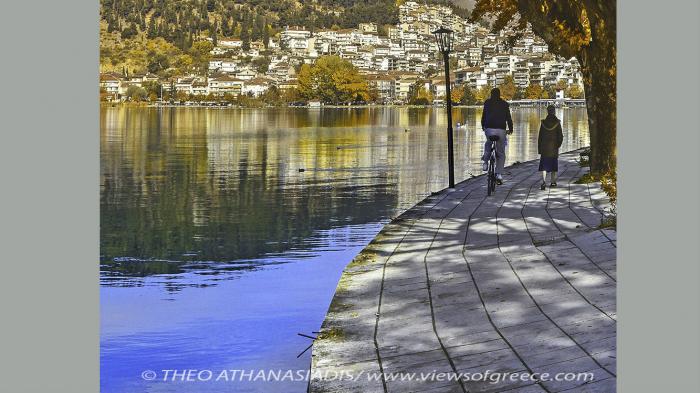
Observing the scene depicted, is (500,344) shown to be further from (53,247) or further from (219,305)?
(219,305)

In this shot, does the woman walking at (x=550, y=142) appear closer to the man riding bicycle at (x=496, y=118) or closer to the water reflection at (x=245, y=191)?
the man riding bicycle at (x=496, y=118)

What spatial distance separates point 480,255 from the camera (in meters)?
10.3

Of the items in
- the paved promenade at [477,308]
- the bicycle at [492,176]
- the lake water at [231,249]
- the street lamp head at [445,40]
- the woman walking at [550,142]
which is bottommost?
the lake water at [231,249]

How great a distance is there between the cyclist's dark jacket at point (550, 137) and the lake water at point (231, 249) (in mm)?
3179

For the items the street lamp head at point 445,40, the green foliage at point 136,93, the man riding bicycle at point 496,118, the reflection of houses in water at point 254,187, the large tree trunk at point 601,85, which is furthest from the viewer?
the green foliage at point 136,93

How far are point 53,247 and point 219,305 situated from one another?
133 inches

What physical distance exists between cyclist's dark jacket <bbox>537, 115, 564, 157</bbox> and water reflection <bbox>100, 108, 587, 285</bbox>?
400cm

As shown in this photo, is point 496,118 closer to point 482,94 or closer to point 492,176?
point 492,176

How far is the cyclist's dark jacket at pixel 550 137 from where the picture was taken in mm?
17359

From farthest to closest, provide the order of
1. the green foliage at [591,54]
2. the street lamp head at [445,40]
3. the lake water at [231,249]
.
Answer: the street lamp head at [445,40], the green foliage at [591,54], the lake water at [231,249]

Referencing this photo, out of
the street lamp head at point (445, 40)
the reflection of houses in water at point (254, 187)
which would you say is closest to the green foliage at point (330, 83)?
the reflection of houses in water at point (254, 187)

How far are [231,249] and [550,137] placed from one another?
5370mm

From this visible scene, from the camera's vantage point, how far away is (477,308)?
7.81m

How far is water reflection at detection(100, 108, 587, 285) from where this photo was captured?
17.1 m
